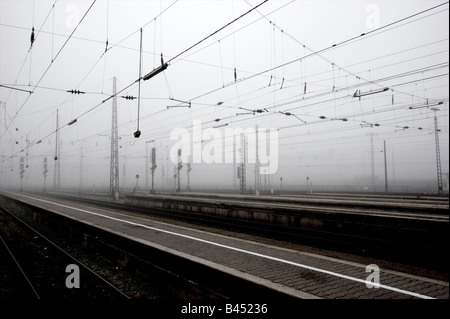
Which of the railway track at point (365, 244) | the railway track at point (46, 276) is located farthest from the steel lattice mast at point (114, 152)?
the railway track at point (365, 244)

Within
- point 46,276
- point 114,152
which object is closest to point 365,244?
point 46,276

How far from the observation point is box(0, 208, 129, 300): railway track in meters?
6.81

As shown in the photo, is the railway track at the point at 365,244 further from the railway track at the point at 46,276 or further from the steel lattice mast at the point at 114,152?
the steel lattice mast at the point at 114,152

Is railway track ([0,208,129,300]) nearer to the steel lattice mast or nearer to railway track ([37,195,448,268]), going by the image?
railway track ([37,195,448,268])

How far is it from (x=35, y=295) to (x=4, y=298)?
78cm

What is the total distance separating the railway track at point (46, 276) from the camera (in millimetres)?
6812

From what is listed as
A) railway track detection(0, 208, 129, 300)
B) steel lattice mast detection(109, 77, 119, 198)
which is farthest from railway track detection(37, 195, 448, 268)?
steel lattice mast detection(109, 77, 119, 198)

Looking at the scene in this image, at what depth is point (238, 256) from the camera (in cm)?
771

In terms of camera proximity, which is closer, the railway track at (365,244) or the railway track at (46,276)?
the railway track at (46,276)

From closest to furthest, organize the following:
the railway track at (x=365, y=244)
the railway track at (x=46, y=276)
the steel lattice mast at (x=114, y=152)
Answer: the railway track at (x=46, y=276) → the railway track at (x=365, y=244) → the steel lattice mast at (x=114, y=152)

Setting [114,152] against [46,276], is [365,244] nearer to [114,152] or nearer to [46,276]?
[46,276]

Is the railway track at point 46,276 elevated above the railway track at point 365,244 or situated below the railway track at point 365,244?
below

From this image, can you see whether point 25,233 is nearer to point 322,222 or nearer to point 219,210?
point 219,210

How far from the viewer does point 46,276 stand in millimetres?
8195
